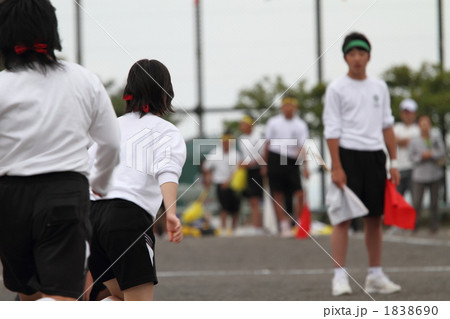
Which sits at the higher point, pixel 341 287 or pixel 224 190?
pixel 341 287

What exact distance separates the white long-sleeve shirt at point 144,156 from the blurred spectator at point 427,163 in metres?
8.61

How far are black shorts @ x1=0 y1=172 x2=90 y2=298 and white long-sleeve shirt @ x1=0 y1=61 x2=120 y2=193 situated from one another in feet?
0.14

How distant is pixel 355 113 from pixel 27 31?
11.4 ft

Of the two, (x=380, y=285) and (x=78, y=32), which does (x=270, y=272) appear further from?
(x=78, y=32)

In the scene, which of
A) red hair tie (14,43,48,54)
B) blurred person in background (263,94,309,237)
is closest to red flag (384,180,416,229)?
red hair tie (14,43,48,54)

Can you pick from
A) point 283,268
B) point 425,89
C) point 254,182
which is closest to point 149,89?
point 283,268

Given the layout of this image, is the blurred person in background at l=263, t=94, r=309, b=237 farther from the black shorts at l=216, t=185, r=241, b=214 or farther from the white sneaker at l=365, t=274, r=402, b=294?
the white sneaker at l=365, t=274, r=402, b=294

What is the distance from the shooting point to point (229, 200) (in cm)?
1392

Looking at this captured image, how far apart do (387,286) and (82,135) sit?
3541mm

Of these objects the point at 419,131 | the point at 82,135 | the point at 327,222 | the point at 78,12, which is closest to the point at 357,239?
the point at 419,131

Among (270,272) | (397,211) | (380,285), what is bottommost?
(270,272)

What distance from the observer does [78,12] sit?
15.1 feet

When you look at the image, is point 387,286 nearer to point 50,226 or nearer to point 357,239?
point 50,226

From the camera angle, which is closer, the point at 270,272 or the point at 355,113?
the point at 355,113
